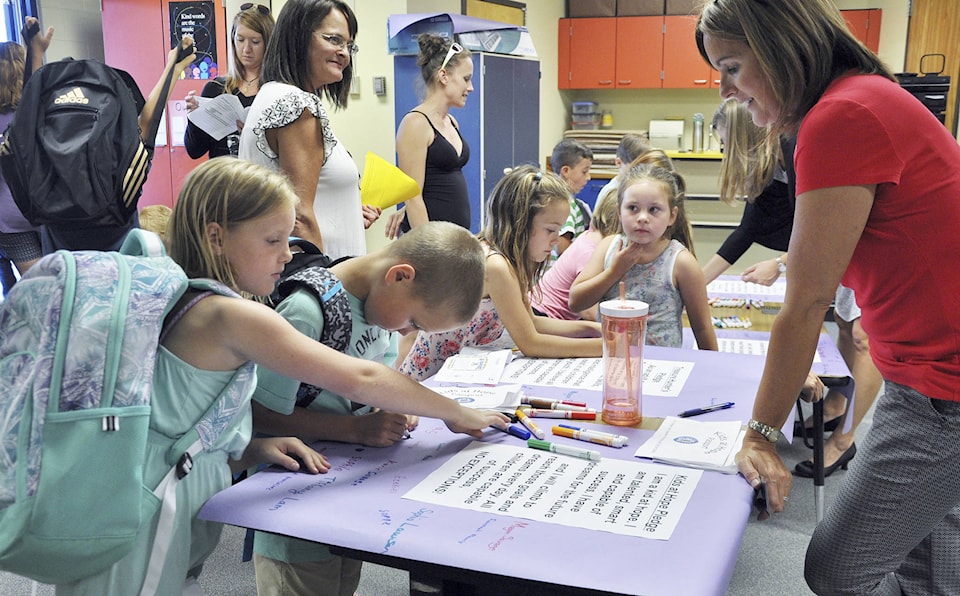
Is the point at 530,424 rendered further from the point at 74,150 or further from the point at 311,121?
the point at 74,150

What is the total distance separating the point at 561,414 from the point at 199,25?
162 inches

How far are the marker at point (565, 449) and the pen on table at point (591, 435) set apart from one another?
0.14 ft

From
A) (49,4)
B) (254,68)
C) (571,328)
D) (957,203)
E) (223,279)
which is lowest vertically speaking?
(571,328)

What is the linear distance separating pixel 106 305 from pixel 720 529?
804 millimetres

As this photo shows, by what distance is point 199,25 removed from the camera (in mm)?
4758

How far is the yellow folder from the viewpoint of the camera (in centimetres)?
254

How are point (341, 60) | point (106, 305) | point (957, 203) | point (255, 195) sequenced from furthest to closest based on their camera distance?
point (341, 60) < point (255, 195) < point (957, 203) < point (106, 305)


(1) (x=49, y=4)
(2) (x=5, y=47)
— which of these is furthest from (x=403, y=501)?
(1) (x=49, y=4)

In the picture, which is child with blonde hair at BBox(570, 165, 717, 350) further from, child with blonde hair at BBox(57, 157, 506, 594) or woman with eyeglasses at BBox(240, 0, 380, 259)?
child with blonde hair at BBox(57, 157, 506, 594)

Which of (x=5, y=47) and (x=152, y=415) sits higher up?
(x=5, y=47)

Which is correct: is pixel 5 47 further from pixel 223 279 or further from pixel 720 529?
pixel 720 529

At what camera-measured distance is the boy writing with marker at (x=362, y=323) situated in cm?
131

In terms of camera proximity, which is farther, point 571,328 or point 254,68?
point 254,68

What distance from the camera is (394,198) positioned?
2594 millimetres
